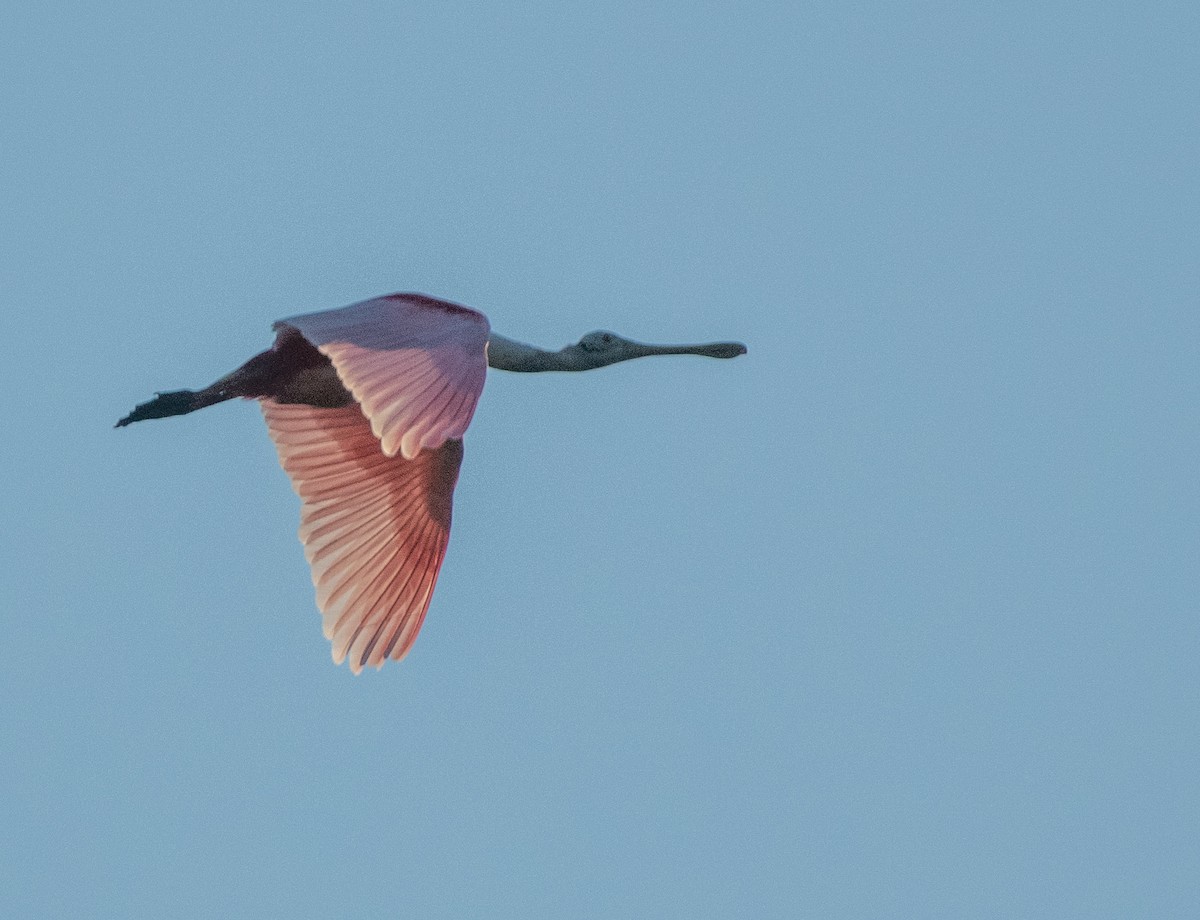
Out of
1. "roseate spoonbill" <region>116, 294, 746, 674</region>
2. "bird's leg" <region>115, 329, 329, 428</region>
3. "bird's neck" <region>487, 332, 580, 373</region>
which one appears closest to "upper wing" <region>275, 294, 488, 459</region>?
"roseate spoonbill" <region>116, 294, 746, 674</region>

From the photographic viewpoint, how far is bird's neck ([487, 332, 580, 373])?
11961mm

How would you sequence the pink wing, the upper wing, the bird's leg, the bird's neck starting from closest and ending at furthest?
the upper wing
the bird's leg
the pink wing
the bird's neck

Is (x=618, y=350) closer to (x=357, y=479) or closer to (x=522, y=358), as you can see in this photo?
(x=522, y=358)

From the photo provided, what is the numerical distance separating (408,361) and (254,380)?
7.09 ft

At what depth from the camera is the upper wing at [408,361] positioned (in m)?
8.95

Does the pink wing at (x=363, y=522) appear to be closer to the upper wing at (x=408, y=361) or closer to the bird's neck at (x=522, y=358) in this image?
the bird's neck at (x=522, y=358)

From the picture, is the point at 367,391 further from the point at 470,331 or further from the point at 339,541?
the point at 339,541

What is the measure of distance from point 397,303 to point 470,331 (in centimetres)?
49

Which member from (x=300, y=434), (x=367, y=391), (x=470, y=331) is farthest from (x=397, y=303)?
(x=300, y=434)

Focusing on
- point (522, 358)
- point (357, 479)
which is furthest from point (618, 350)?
point (357, 479)

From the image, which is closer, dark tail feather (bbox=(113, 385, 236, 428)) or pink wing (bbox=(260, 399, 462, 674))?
dark tail feather (bbox=(113, 385, 236, 428))

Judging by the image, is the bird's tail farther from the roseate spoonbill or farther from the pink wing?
the pink wing

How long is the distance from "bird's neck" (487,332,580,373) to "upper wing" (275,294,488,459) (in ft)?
5.76

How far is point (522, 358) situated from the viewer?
1203 cm
